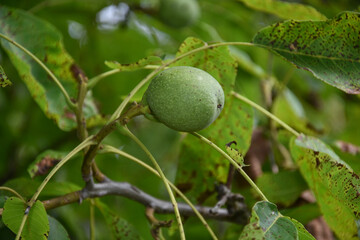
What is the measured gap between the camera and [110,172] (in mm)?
1701

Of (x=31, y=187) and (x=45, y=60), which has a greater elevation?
(x=45, y=60)

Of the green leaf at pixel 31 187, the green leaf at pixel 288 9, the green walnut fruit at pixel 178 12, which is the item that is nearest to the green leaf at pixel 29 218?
the green leaf at pixel 31 187

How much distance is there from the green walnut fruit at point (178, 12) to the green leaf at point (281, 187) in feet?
2.60

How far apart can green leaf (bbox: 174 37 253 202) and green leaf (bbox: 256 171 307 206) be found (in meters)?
0.12

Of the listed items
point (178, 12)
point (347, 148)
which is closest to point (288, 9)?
point (347, 148)

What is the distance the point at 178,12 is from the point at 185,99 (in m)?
1.00

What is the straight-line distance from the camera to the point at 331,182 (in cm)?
91

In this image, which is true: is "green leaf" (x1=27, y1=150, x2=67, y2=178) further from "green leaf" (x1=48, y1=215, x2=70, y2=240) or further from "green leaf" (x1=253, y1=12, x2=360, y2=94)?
"green leaf" (x1=253, y1=12, x2=360, y2=94)

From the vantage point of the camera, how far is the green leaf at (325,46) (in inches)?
34.8

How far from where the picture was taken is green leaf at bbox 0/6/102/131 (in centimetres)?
114

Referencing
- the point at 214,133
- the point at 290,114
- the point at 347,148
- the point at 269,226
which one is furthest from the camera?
the point at 290,114

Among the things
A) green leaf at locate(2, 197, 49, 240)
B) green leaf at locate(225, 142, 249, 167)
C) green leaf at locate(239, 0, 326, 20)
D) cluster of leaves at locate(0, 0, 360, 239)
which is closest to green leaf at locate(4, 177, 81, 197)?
cluster of leaves at locate(0, 0, 360, 239)

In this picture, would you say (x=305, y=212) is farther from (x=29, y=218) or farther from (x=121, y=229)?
(x=29, y=218)

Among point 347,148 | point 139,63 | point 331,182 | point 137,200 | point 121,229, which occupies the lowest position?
point 121,229
